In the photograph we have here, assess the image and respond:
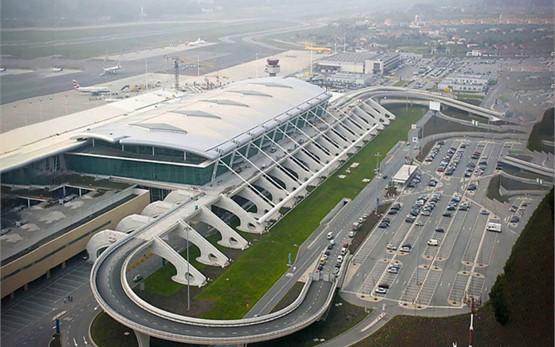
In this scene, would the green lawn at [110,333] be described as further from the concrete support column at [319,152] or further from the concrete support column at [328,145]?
the concrete support column at [328,145]

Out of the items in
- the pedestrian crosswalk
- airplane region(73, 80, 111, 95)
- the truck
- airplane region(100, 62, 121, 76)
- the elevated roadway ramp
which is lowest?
the pedestrian crosswalk

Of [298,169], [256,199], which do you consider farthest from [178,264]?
[298,169]

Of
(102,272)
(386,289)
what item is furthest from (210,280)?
(386,289)

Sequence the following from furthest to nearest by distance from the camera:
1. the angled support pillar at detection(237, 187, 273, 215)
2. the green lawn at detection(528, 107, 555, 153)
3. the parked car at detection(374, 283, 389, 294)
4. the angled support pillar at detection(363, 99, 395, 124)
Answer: the angled support pillar at detection(363, 99, 395, 124)
the angled support pillar at detection(237, 187, 273, 215)
the parked car at detection(374, 283, 389, 294)
the green lawn at detection(528, 107, 555, 153)

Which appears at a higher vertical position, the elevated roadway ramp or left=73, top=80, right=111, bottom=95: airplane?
left=73, top=80, right=111, bottom=95: airplane

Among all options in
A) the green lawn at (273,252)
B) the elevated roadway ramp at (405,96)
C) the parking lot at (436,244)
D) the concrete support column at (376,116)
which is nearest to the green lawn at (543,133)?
the parking lot at (436,244)

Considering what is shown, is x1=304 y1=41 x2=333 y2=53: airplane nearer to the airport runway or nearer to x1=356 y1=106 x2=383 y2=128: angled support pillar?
the airport runway

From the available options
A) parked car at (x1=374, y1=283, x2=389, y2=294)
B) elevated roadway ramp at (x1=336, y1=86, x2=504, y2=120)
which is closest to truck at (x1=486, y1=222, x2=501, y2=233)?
parked car at (x1=374, y1=283, x2=389, y2=294)
